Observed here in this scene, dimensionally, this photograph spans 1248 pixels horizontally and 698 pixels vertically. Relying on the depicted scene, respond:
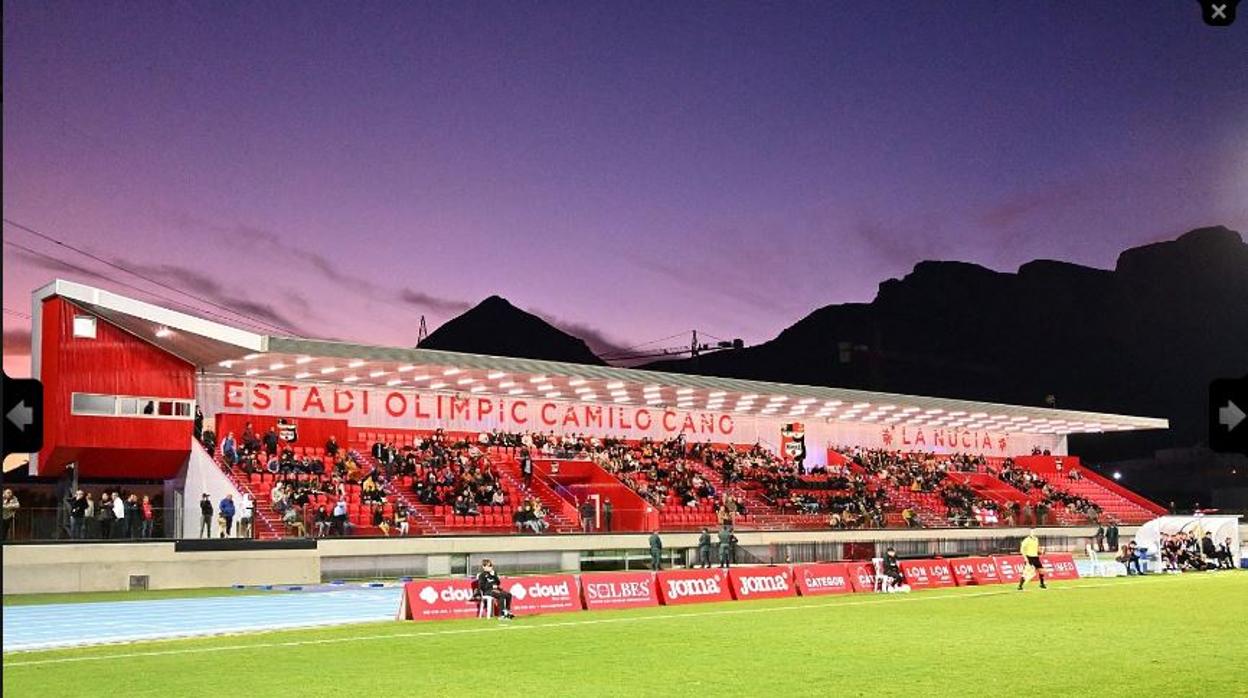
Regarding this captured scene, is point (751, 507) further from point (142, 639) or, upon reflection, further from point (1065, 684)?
point (1065, 684)

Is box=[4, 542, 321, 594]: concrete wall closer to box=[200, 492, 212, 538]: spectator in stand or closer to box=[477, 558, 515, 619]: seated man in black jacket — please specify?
box=[200, 492, 212, 538]: spectator in stand

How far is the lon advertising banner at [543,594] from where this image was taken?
26625mm

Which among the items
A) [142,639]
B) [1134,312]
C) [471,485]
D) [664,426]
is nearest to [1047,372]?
[1134,312]

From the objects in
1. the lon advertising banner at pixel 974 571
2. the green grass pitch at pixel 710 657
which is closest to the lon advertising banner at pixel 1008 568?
the lon advertising banner at pixel 974 571

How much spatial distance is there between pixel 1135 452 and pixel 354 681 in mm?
169934

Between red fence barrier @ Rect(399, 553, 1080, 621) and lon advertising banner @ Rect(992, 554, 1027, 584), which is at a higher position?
red fence barrier @ Rect(399, 553, 1080, 621)

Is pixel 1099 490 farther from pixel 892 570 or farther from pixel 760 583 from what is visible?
pixel 760 583

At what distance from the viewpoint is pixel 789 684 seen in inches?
586

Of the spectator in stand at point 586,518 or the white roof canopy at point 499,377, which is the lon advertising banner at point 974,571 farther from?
the white roof canopy at point 499,377

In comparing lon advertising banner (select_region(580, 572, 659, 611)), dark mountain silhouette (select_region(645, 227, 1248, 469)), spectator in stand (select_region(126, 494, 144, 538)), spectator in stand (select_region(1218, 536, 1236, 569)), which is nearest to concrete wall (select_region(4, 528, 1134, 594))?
spectator in stand (select_region(126, 494, 144, 538))

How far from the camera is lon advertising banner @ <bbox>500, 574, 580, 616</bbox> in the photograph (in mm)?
26625

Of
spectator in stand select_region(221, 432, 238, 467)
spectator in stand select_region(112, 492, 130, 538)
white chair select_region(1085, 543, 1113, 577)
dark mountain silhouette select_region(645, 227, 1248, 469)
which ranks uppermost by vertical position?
dark mountain silhouette select_region(645, 227, 1248, 469)

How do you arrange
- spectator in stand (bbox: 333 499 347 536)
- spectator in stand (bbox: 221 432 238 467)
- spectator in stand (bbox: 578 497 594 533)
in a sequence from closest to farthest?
spectator in stand (bbox: 333 499 347 536) → spectator in stand (bbox: 221 432 238 467) → spectator in stand (bbox: 578 497 594 533)

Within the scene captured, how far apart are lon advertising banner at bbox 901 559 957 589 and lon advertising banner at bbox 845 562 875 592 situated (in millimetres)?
877
